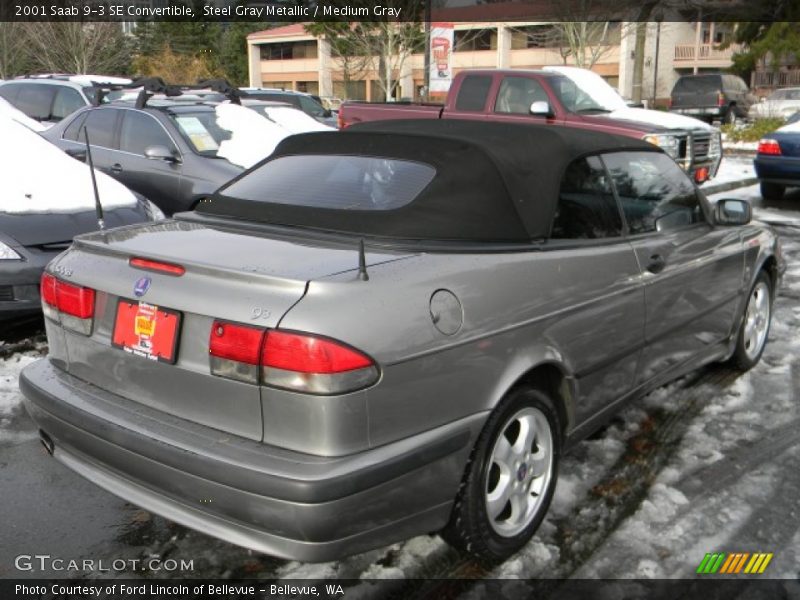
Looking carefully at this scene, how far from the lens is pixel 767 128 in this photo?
20.8 metres

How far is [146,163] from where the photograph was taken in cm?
840

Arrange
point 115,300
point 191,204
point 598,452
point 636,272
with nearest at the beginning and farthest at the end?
point 115,300
point 636,272
point 598,452
point 191,204

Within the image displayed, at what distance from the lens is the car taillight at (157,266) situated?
262cm

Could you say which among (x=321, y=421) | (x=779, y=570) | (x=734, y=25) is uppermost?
(x=734, y=25)

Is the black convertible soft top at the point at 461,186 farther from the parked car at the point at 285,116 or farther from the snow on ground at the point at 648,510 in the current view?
the parked car at the point at 285,116

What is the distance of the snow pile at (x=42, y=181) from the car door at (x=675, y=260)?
4.00m

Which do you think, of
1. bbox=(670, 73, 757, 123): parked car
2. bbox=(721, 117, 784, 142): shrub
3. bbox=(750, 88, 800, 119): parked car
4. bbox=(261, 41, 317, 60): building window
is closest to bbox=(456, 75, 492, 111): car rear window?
bbox=(721, 117, 784, 142): shrub

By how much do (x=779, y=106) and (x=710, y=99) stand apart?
10.2ft

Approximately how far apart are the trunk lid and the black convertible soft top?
9.8 inches

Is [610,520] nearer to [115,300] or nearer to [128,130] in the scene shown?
[115,300]

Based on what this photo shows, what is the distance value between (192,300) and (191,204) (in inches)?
227

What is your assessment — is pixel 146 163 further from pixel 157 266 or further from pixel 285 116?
pixel 157 266

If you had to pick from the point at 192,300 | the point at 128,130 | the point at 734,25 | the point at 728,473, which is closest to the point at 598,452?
the point at 728,473

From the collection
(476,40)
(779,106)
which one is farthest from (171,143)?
(476,40)
